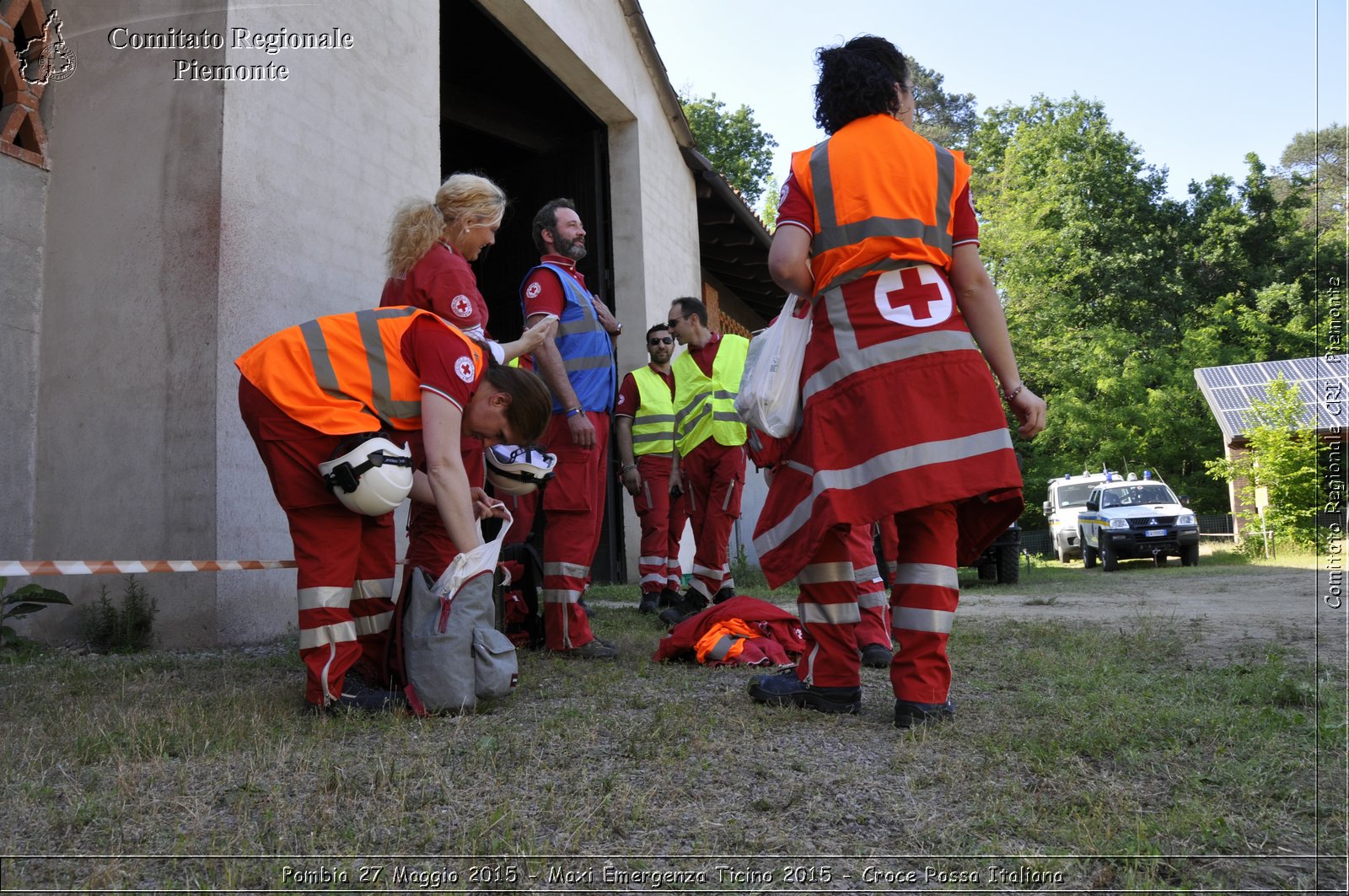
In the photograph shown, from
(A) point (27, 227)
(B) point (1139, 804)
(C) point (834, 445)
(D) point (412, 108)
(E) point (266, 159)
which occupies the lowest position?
(B) point (1139, 804)

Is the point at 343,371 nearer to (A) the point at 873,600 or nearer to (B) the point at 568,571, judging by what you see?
(B) the point at 568,571

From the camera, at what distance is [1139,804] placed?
6.67 feet

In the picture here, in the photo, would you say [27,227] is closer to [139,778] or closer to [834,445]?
[139,778]

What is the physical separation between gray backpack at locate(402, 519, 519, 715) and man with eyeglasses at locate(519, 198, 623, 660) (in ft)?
3.79

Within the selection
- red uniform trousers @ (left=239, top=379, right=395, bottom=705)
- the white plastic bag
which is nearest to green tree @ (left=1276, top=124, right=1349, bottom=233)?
the white plastic bag

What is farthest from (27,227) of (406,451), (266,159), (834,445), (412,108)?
(834,445)

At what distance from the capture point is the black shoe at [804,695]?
3020 millimetres

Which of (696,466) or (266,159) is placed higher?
(266,159)

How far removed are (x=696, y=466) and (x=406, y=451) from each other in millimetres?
3403

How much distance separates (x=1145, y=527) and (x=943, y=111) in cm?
3243

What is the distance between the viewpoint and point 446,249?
3.62 metres

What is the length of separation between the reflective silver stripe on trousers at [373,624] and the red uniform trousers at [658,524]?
2.84 m

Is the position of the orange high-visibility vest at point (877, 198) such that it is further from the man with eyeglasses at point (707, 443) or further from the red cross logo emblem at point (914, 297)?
the man with eyeglasses at point (707, 443)

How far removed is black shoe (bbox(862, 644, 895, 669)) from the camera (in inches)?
158
